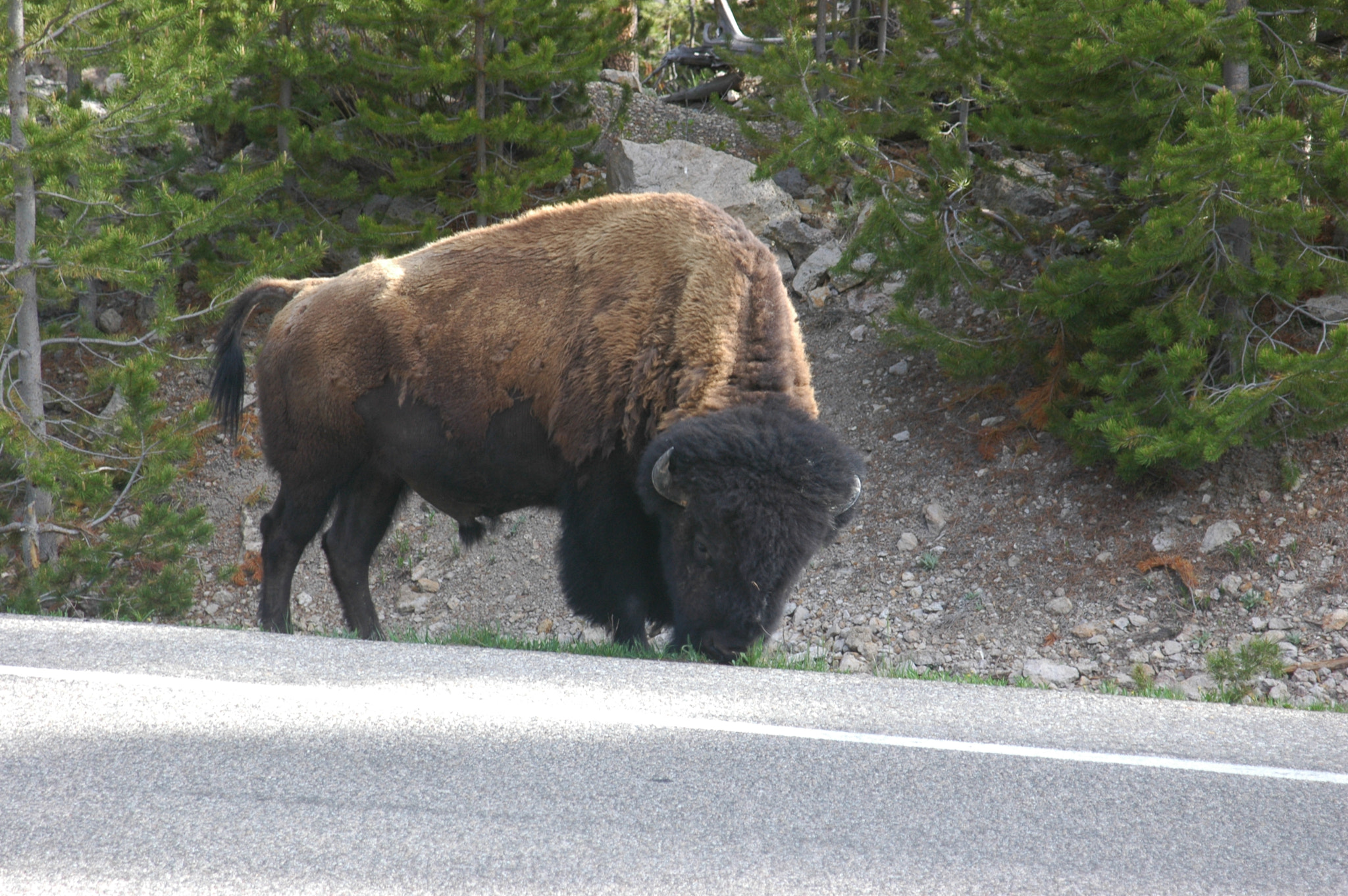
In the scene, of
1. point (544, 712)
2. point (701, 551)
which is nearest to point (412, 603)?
point (701, 551)

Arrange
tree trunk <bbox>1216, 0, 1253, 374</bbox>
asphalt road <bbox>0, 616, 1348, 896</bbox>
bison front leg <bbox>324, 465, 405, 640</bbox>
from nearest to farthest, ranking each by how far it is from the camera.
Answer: asphalt road <bbox>0, 616, 1348, 896</bbox>, bison front leg <bbox>324, 465, 405, 640</bbox>, tree trunk <bbox>1216, 0, 1253, 374</bbox>

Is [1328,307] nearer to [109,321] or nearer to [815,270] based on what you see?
[815,270]

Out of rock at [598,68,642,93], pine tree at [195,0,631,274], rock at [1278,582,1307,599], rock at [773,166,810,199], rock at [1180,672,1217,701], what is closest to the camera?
rock at [1180,672,1217,701]

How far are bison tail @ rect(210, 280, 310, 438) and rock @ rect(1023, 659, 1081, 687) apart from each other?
20.3 ft

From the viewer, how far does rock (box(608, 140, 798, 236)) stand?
1270 centimetres

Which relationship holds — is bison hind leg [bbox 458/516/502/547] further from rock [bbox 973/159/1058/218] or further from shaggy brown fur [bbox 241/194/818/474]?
rock [bbox 973/159/1058/218]

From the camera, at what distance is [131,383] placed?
8945mm

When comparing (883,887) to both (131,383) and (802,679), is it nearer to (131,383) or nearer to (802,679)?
(802,679)

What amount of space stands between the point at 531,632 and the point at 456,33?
678cm

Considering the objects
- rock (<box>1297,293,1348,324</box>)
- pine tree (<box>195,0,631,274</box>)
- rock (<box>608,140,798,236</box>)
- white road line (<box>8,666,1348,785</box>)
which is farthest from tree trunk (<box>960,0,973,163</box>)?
white road line (<box>8,666,1348,785</box>)

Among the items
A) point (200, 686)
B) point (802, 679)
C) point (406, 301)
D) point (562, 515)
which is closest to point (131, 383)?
point (406, 301)

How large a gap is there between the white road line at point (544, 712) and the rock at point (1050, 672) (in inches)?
194

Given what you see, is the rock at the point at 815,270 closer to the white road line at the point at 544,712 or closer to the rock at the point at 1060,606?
the rock at the point at 1060,606

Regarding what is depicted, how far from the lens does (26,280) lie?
9.05 meters
